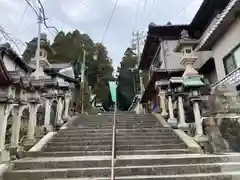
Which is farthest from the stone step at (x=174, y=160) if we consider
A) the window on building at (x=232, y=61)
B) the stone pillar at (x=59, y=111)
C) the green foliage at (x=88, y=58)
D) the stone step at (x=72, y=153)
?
the green foliage at (x=88, y=58)

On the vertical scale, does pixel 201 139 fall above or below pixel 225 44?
below

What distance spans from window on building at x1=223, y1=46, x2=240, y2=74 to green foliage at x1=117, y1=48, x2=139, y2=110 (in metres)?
16.7

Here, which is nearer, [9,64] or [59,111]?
[59,111]

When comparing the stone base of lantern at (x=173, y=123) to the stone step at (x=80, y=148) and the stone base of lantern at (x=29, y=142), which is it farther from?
the stone base of lantern at (x=29, y=142)

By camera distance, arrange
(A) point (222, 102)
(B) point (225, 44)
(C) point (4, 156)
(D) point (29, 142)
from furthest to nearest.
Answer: (B) point (225, 44) → (A) point (222, 102) → (D) point (29, 142) → (C) point (4, 156)

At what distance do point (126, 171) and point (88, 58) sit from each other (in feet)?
86.6

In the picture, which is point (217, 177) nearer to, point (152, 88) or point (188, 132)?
point (188, 132)

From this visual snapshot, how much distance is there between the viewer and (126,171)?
4.25m

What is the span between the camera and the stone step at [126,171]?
421 cm

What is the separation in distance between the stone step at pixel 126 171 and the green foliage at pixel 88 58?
21576 millimetres

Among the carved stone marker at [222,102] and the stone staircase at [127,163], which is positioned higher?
the carved stone marker at [222,102]

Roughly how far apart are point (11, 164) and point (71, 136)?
271 cm

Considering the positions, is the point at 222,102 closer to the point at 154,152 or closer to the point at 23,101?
the point at 154,152

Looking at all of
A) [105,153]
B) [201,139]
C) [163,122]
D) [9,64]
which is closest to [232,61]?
[163,122]
